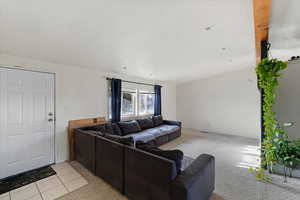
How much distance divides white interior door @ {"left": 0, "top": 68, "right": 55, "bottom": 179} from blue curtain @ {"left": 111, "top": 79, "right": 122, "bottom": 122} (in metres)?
1.49

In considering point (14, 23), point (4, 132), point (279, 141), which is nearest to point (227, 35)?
point (279, 141)

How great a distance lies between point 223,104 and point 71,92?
568 cm

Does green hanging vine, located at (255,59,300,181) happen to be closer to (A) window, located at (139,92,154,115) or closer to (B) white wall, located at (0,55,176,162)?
(B) white wall, located at (0,55,176,162)

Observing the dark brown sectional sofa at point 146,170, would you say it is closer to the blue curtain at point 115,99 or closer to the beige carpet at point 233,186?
the beige carpet at point 233,186

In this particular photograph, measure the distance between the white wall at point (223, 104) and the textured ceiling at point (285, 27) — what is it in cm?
200

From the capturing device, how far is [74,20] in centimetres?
181

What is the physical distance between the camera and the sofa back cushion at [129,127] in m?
3.94

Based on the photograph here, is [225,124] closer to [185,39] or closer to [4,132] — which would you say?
[185,39]

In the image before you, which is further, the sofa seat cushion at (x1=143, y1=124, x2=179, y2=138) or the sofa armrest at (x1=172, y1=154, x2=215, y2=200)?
the sofa seat cushion at (x1=143, y1=124, x2=179, y2=138)

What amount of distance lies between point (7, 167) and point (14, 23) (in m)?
2.43

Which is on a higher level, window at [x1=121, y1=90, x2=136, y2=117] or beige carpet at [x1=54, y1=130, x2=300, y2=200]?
window at [x1=121, y1=90, x2=136, y2=117]

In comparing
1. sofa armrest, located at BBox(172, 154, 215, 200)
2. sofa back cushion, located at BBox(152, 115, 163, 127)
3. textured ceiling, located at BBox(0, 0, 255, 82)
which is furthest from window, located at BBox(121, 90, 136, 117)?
sofa armrest, located at BBox(172, 154, 215, 200)

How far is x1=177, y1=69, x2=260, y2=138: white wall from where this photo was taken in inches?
203

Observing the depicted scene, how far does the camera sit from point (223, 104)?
5.82 meters
